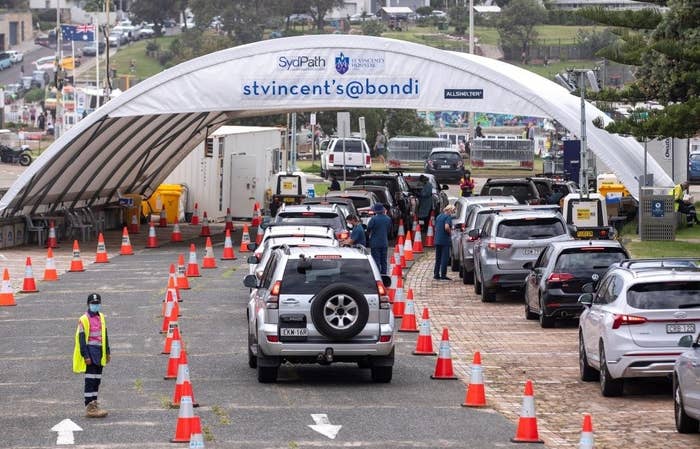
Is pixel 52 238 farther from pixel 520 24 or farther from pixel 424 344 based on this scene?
pixel 520 24

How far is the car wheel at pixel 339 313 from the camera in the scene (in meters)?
17.9

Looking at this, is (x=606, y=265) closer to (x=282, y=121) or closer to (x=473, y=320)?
(x=473, y=320)

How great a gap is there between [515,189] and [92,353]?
24.7 meters

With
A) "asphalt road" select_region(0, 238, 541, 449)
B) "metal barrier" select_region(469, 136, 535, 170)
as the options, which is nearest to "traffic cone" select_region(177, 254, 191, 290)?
"asphalt road" select_region(0, 238, 541, 449)

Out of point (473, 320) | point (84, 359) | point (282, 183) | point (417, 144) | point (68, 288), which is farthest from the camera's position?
point (417, 144)

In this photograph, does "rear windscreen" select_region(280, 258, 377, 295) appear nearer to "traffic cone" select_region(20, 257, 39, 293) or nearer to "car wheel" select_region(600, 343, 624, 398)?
"car wheel" select_region(600, 343, 624, 398)

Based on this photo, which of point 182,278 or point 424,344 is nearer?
point 424,344

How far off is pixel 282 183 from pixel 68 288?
14.5 m

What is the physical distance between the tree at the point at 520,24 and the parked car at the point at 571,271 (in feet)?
322

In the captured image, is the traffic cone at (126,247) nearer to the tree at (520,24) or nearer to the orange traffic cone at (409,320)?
the orange traffic cone at (409,320)

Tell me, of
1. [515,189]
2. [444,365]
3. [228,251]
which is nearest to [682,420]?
[444,365]

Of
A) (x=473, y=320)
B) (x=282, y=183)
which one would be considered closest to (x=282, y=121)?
(x=282, y=183)

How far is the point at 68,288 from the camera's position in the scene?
99.1 ft

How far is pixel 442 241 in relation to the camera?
3130 cm
